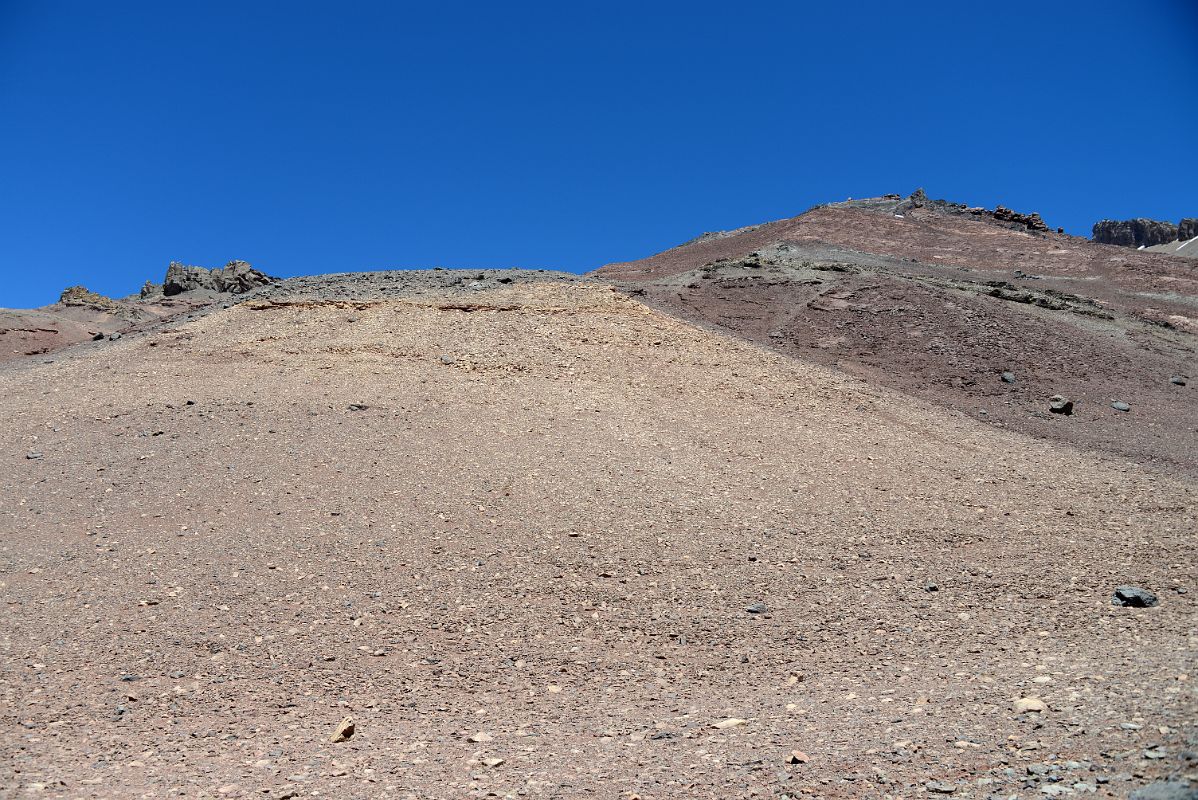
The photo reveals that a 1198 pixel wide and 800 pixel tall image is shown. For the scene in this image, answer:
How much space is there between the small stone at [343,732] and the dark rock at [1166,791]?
434 centimetres

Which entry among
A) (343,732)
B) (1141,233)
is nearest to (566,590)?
(343,732)

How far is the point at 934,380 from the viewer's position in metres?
14.4

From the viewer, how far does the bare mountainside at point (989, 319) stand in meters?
13.3

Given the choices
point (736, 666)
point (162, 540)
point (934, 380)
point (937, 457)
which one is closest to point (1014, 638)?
point (736, 666)

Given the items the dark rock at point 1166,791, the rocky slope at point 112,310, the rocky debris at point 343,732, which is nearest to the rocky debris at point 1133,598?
the dark rock at point 1166,791

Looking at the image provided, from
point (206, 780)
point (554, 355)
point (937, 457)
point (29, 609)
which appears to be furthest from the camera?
point (554, 355)

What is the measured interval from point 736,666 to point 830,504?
139 inches

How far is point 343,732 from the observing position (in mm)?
5148

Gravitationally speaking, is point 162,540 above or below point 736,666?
above

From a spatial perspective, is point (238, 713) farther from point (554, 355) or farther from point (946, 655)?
point (554, 355)

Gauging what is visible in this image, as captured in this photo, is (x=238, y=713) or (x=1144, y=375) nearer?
(x=238, y=713)

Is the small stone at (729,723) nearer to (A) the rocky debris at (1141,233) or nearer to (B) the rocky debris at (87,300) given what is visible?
(B) the rocky debris at (87,300)

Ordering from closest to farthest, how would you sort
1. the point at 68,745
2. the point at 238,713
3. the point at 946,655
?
1. the point at 68,745
2. the point at 238,713
3. the point at 946,655

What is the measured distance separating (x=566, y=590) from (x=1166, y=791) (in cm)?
474
